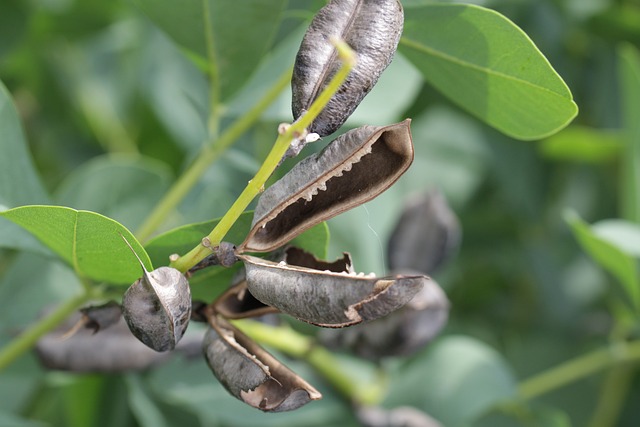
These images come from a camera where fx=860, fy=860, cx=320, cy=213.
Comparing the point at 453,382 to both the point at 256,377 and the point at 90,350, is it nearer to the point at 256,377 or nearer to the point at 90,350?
the point at 90,350

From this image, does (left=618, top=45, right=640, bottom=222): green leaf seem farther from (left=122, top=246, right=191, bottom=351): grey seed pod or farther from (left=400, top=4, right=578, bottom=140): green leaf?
(left=122, top=246, right=191, bottom=351): grey seed pod

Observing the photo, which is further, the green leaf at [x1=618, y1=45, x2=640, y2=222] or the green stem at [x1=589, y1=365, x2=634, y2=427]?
the green stem at [x1=589, y1=365, x2=634, y2=427]

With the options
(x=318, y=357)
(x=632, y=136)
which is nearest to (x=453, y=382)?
(x=318, y=357)

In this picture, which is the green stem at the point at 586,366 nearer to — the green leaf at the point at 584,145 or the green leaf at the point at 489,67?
the green leaf at the point at 584,145

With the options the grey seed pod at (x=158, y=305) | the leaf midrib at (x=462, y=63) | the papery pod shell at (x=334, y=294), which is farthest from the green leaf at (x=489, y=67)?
the grey seed pod at (x=158, y=305)

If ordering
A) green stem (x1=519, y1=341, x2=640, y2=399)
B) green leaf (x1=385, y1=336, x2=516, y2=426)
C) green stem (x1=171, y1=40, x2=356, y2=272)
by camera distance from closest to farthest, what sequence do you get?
green stem (x1=171, y1=40, x2=356, y2=272) → green leaf (x1=385, y1=336, x2=516, y2=426) → green stem (x1=519, y1=341, x2=640, y2=399)

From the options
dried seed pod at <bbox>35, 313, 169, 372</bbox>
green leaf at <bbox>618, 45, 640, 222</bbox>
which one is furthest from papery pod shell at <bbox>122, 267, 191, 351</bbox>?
green leaf at <bbox>618, 45, 640, 222</bbox>

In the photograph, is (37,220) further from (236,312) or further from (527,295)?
(527,295)
